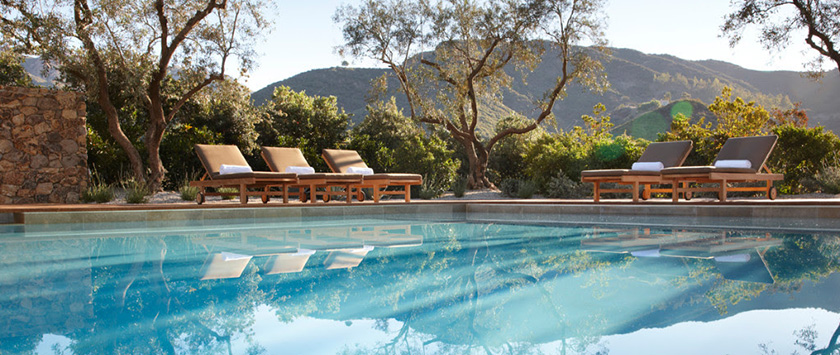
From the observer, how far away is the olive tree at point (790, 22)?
12.3m

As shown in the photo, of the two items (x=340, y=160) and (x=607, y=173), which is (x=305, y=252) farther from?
(x=340, y=160)

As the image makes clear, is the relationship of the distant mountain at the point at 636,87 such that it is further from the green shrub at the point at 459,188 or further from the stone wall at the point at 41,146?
the stone wall at the point at 41,146

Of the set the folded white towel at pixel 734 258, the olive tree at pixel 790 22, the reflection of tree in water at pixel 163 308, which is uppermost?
the olive tree at pixel 790 22

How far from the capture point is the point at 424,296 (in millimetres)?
3139

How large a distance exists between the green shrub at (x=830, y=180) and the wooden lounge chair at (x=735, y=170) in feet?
7.27

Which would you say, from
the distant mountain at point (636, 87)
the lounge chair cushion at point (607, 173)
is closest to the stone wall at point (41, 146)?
the lounge chair cushion at point (607, 173)

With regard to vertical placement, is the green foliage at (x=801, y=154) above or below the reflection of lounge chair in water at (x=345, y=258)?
above

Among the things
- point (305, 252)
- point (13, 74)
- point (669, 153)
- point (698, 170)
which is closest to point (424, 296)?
point (305, 252)

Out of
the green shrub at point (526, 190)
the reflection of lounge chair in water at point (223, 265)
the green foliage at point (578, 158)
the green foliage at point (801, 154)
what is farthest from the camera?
the green foliage at point (578, 158)

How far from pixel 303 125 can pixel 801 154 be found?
10.6 meters

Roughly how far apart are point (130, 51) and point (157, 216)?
5205 mm

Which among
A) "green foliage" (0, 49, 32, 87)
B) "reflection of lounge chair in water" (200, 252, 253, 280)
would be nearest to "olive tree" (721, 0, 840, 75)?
"reflection of lounge chair in water" (200, 252, 253, 280)

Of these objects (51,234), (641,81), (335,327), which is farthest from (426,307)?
(641,81)

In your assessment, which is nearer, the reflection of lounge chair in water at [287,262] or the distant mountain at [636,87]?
the reflection of lounge chair in water at [287,262]
